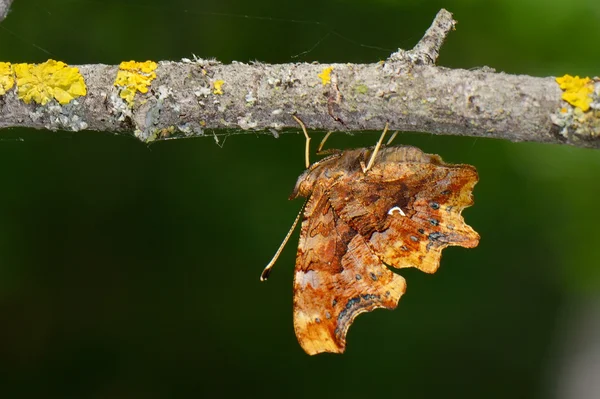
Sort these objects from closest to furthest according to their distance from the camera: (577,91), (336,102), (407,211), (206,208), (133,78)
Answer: (577,91), (336,102), (133,78), (407,211), (206,208)


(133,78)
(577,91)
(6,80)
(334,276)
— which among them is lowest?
(334,276)

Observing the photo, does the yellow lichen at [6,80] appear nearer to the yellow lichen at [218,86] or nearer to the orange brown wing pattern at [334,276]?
the yellow lichen at [218,86]

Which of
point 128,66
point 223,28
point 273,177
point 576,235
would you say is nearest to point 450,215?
point 128,66

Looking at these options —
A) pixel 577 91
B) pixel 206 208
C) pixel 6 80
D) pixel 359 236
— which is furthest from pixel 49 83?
pixel 206 208

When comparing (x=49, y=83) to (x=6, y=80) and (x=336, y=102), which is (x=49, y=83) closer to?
(x=6, y=80)

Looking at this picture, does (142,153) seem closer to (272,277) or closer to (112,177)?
(112,177)

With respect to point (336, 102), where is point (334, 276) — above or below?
below

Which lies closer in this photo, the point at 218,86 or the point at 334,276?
the point at 218,86
